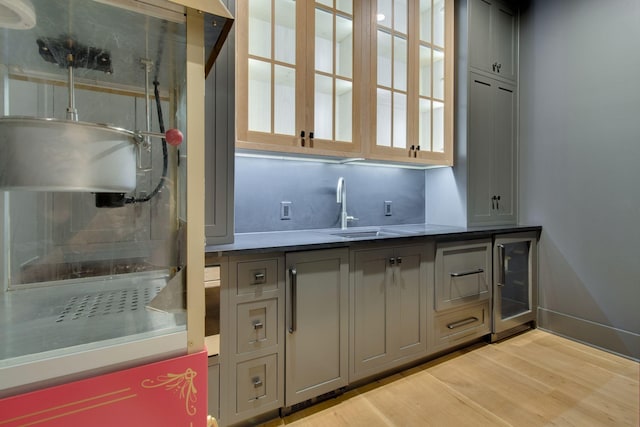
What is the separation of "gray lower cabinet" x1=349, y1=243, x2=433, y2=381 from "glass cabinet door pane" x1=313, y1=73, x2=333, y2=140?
30.0 inches

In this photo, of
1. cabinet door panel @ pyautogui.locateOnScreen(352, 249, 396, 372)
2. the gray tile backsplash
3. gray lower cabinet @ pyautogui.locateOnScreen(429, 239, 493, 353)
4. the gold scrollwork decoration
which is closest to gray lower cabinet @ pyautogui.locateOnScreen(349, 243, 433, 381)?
cabinet door panel @ pyautogui.locateOnScreen(352, 249, 396, 372)

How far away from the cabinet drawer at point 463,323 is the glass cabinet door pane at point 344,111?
4.30 ft

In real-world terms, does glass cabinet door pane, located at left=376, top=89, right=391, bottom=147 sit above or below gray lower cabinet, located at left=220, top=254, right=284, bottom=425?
above

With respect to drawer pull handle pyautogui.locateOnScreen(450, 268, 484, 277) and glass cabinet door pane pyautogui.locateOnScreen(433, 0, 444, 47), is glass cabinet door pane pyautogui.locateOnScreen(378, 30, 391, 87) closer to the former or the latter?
glass cabinet door pane pyautogui.locateOnScreen(433, 0, 444, 47)

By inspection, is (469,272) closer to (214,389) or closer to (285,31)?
(214,389)

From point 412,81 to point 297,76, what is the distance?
92cm

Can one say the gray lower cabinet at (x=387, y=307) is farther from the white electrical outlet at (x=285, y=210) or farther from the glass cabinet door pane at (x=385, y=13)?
the glass cabinet door pane at (x=385, y=13)

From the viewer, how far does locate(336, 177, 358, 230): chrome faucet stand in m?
2.18

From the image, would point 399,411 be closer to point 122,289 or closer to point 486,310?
point 486,310

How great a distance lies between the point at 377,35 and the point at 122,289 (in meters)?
2.03

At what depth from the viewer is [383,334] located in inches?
69.5

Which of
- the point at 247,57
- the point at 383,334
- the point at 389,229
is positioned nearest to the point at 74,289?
the point at 247,57

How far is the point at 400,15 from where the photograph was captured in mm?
2166

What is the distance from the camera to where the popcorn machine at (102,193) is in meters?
0.63
